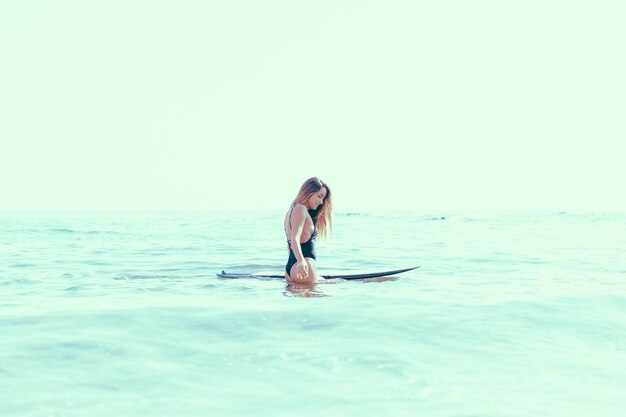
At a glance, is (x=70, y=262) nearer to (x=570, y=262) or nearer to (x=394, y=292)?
(x=394, y=292)

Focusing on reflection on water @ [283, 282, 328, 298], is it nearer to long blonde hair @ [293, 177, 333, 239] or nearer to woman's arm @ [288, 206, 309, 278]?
woman's arm @ [288, 206, 309, 278]

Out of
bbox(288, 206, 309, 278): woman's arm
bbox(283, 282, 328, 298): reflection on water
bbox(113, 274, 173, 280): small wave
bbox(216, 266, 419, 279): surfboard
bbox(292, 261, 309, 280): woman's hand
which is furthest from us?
bbox(113, 274, 173, 280): small wave

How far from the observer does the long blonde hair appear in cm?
994

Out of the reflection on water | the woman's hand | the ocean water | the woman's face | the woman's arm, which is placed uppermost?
the woman's face

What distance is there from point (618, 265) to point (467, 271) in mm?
3793

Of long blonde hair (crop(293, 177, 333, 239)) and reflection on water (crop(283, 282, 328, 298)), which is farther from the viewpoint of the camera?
long blonde hair (crop(293, 177, 333, 239))

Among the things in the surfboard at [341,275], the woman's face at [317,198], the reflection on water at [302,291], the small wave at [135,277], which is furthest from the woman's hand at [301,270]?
the small wave at [135,277]

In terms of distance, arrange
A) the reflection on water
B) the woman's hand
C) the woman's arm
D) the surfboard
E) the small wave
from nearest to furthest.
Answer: the reflection on water < the woman's arm < the woman's hand < the surfboard < the small wave

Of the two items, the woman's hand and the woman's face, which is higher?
the woman's face

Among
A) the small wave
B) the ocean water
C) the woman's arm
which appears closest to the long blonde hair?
the woman's arm

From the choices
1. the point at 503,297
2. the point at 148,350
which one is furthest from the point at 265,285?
the point at 148,350

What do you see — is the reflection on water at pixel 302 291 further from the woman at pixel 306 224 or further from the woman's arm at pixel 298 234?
the woman's arm at pixel 298 234

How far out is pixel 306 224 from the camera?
10.1m

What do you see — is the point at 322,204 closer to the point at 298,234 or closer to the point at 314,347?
the point at 298,234
